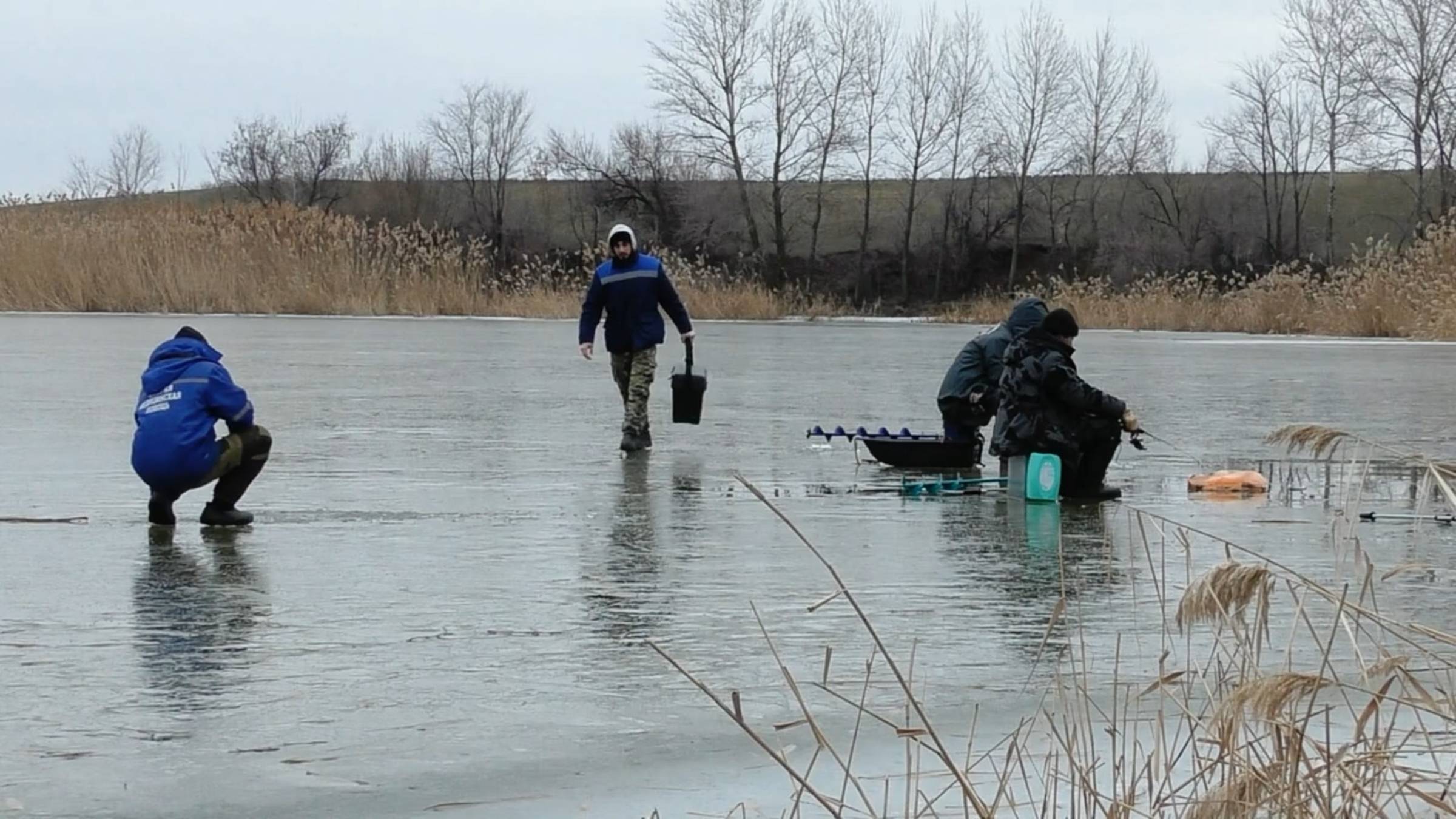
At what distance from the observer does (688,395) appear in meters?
Result: 12.6

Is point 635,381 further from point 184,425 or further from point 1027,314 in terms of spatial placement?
point 184,425

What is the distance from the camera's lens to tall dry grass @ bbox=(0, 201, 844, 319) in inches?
1363

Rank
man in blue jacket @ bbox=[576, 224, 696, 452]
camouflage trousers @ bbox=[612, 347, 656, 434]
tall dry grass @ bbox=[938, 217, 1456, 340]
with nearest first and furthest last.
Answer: camouflage trousers @ bbox=[612, 347, 656, 434] → man in blue jacket @ bbox=[576, 224, 696, 452] → tall dry grass @ bbox=[938, 217, 1456, 340]

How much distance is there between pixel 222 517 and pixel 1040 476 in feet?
13.1

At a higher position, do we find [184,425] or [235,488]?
[184,425]

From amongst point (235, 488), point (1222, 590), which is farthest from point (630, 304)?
point (1222, 590)

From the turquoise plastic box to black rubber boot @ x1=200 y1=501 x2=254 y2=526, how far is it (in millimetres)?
3866

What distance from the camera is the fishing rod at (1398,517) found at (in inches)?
339

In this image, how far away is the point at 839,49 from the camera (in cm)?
5812

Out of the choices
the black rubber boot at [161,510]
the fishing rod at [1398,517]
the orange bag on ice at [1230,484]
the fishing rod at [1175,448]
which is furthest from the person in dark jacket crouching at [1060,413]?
the black rubber boot at [161,510]

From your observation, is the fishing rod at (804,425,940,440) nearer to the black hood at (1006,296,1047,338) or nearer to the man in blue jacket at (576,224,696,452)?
the black hood at (1006,296,1047,338)

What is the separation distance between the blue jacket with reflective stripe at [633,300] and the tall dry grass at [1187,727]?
6.48 meters

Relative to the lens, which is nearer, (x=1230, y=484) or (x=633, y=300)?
(x=1230, y=484)

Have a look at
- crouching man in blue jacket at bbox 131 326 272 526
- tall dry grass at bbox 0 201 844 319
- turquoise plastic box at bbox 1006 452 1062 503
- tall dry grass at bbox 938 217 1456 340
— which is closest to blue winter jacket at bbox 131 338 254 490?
crouching man in blue jacket at bbox 131 326 272 526
